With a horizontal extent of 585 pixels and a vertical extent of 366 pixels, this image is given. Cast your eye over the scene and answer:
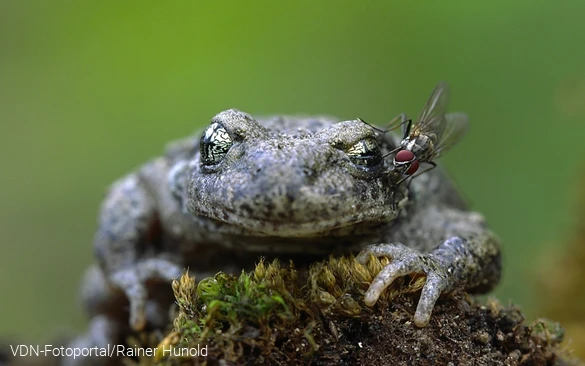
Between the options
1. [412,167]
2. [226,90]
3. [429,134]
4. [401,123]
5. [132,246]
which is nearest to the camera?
[412,167]

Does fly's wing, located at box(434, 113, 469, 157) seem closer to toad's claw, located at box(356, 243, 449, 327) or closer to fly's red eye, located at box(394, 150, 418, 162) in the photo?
fly's red eye, located at box(394, 150, 418, 162)

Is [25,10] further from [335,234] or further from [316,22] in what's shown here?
[335,234]

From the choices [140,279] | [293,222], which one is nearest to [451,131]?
[293,222]

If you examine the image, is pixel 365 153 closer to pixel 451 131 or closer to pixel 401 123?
pixel 401 123

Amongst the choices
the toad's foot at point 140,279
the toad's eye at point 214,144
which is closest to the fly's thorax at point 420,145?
the toad's eye at point 214,144

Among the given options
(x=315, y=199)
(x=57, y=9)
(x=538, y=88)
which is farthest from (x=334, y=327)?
(x=57, y=9)

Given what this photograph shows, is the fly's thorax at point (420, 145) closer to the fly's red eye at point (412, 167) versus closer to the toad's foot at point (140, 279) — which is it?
the fly's red eye at point (412, 167)

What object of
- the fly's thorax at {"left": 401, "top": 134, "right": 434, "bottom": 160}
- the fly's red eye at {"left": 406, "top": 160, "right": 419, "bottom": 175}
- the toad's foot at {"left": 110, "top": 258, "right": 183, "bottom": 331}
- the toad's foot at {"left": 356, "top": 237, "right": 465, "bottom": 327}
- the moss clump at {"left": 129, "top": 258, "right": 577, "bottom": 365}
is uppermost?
the fly's thorax at {"left": 401, "top": 134, "right": 434, "bottom": 160}

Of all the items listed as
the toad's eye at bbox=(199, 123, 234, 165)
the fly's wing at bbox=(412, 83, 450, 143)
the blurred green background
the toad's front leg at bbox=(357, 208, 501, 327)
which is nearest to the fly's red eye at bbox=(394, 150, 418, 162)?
the fly's wing at bbox=(412, 83, 450, 143)
